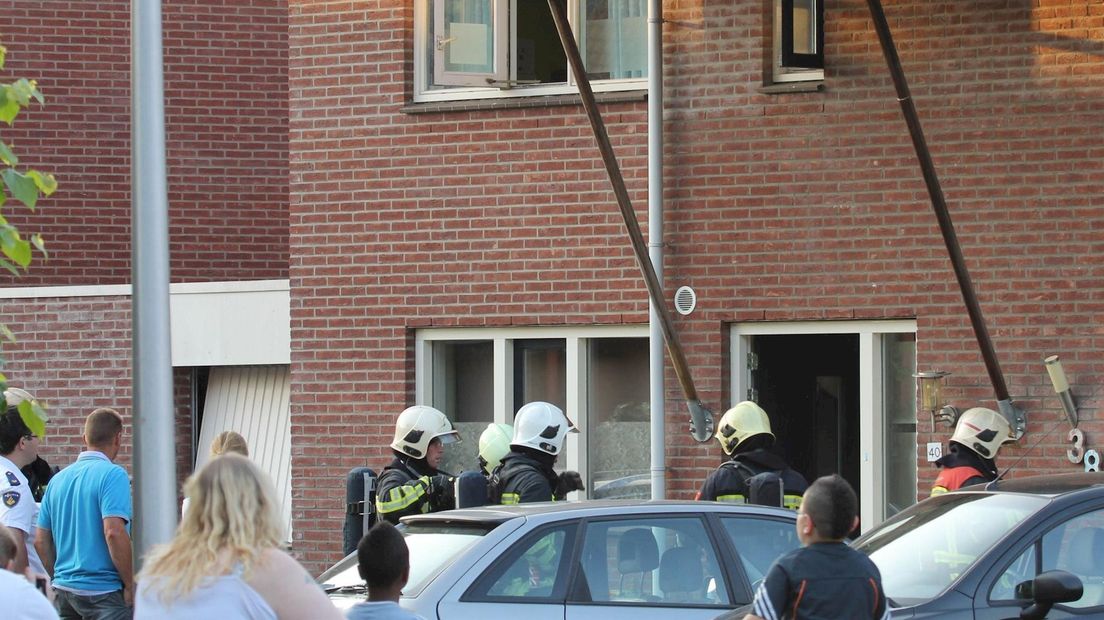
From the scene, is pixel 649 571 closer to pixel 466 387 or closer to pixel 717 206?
pixel 717 206

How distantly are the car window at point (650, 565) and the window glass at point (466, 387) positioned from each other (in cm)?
512

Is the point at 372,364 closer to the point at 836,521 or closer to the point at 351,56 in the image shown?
the point at 351,56

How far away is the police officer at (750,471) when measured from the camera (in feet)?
27.6

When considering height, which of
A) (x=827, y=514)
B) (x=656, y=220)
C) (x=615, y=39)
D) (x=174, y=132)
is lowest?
(x=827, y=514)

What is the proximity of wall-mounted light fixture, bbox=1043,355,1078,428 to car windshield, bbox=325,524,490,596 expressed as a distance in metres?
4.73

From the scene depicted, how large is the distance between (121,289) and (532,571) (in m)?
8.08

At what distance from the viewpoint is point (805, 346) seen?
1155 cm

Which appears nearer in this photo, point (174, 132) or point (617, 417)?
point (617, 417)

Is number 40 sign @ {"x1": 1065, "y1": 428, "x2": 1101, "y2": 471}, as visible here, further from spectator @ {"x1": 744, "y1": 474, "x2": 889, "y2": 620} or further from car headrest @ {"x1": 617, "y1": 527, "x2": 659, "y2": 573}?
spectator @ {"x1": 744, "y1": 474, "x2": 889, "y2": 620}

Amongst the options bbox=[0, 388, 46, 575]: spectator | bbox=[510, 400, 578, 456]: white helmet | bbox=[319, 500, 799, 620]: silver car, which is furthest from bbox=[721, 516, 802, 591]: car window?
bbox=[0, 388, 46, 575]: spectator

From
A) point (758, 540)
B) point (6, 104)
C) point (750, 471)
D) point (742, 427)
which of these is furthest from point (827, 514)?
point (742, 427)

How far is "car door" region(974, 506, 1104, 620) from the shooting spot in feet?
20.1

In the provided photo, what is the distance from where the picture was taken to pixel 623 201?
1067 centimetres

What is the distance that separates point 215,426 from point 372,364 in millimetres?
2709
